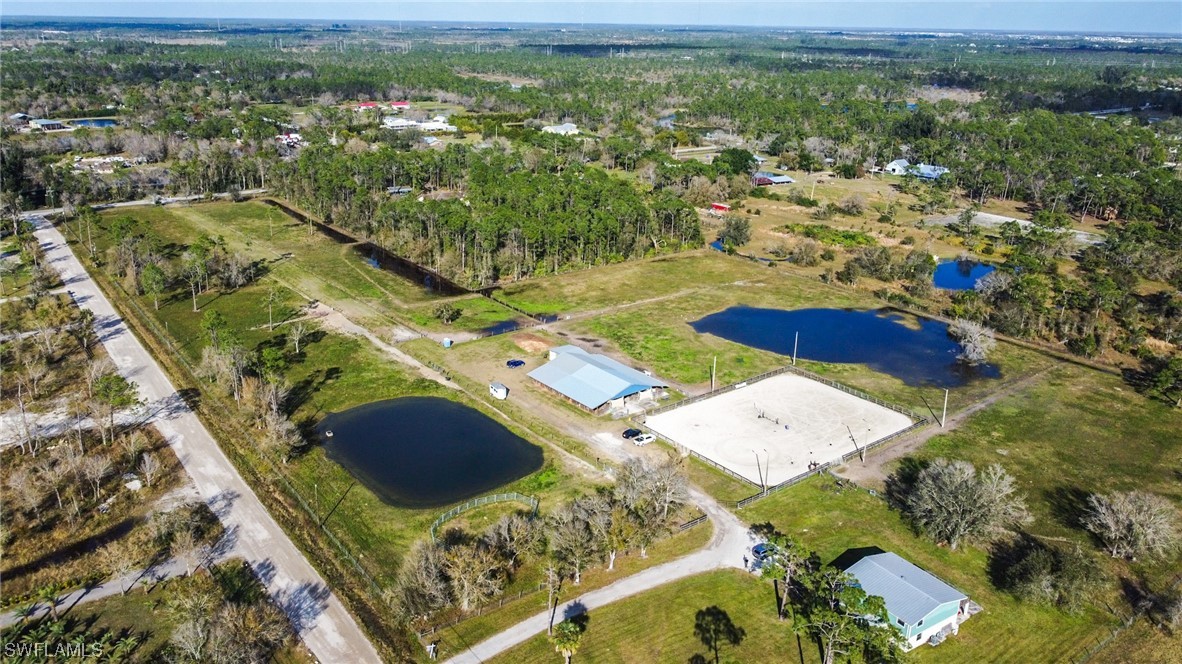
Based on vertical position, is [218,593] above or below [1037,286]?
below

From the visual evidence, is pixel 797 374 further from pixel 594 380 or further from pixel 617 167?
pixel 617 167

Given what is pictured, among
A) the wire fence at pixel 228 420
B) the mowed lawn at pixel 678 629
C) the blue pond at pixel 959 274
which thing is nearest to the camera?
the mowed lawn at pixel 678 629

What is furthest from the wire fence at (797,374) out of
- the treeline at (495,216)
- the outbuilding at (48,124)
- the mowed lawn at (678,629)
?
the outbuilding at (48,124)

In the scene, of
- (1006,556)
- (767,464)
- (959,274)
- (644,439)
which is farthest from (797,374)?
(959,274)

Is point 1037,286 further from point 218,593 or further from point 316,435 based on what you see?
point 218,593

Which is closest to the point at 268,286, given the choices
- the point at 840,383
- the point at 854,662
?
the point at 840,383

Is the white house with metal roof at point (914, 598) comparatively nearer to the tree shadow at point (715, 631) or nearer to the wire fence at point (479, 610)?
the tree shadow at point (715, 631)
